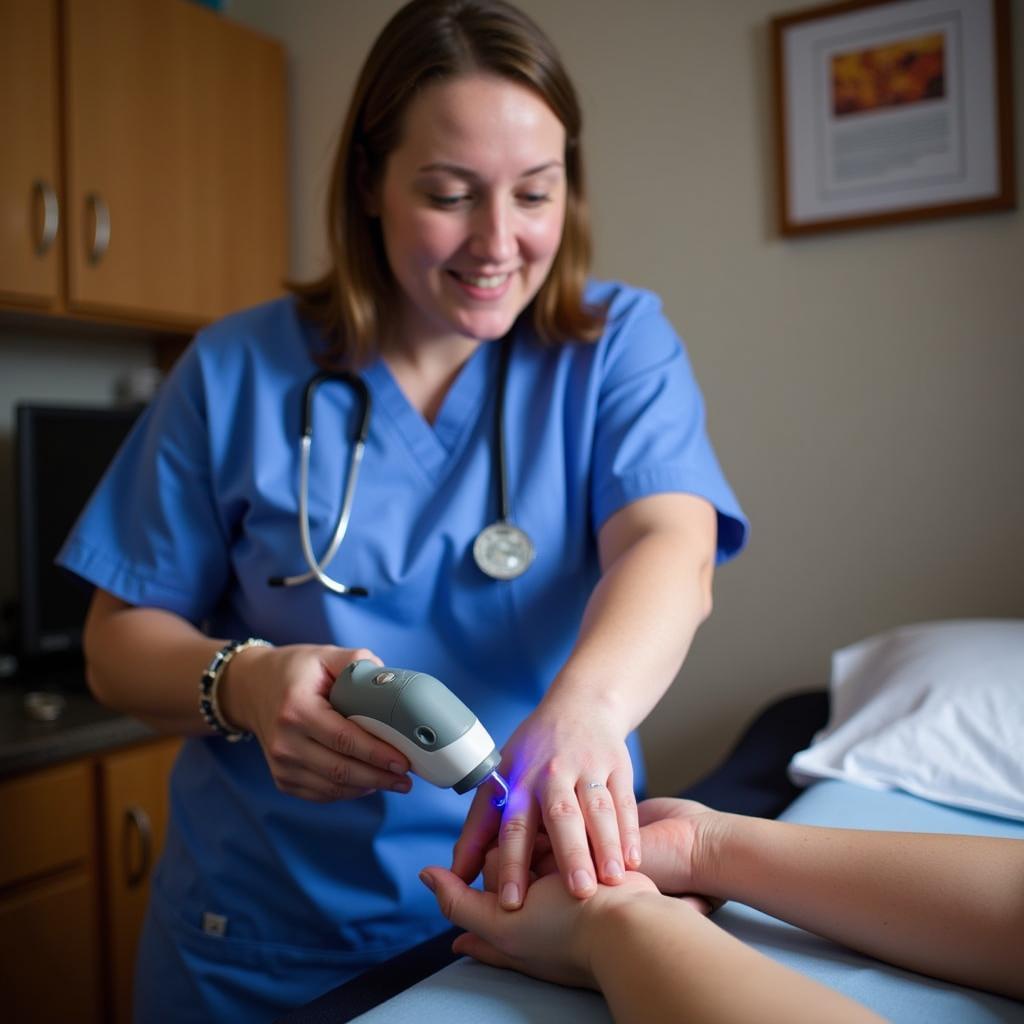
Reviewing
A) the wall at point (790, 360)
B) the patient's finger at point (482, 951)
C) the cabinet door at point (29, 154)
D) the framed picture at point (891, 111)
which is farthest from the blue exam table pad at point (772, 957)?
the cabinet door at point (29, 154)

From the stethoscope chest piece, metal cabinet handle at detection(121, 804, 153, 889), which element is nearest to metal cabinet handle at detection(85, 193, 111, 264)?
metal cabinet handle at detection(121, 804, 153, 889)

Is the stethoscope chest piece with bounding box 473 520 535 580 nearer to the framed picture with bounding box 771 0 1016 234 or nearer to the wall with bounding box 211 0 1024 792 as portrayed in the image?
the wall with bounding box 211 0 1024 792

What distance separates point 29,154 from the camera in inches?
81.0

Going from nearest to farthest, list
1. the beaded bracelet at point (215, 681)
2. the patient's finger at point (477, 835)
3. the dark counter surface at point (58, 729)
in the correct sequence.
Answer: the patient's finger at point (477, 835), the beaded bracelet at point (215, 681), the dark counter surface at point (58, 729)

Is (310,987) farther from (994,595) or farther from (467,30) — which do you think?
(994,595)

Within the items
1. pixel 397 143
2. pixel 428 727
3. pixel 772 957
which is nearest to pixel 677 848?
pixel 772 957

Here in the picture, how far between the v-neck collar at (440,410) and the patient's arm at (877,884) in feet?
1.63

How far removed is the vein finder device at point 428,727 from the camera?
74 centimetres

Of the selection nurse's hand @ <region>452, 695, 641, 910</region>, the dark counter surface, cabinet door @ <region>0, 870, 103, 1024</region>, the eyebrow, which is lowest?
cabinet door @ <region>0, 870, 103, 1024</region>

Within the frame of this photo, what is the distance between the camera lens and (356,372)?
46.6 inches

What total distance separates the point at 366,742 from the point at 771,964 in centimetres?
34

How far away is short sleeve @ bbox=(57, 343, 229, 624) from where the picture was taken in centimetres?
115

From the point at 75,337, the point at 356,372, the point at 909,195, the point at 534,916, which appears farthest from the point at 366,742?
the point at 75,337

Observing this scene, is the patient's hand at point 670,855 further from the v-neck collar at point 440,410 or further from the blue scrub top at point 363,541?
the v-neck collar at point 440,410
